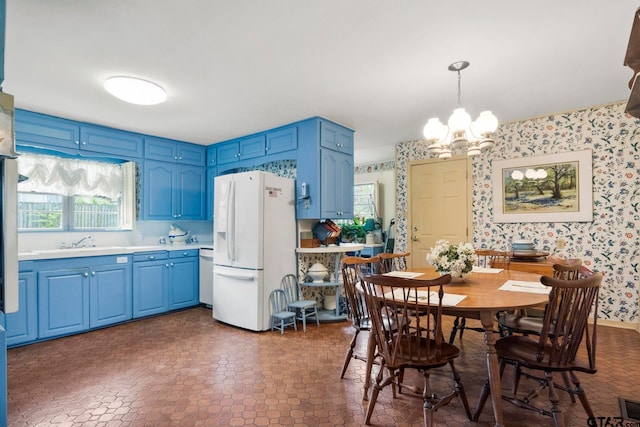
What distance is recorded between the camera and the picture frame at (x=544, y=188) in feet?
12.7

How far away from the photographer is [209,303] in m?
4.68

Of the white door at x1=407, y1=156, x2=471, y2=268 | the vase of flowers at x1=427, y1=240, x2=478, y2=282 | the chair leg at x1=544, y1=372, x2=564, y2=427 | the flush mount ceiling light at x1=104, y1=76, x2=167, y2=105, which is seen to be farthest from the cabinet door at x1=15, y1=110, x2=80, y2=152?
the chair leg at x1=544, y1=372, x2=564, y2=427

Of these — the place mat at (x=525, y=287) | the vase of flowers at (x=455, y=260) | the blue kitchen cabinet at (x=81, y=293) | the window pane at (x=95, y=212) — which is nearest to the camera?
the place mat at (x=525, y=287)

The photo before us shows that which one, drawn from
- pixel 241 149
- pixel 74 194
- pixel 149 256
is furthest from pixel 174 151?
pixel 149 256

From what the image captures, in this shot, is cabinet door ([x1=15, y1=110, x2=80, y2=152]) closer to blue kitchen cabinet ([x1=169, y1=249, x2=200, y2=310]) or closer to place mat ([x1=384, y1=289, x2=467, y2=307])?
blue kitchen cabinet ([x1=169, y1=249, x2=200, y2=310])

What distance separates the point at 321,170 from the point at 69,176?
3.20 meters

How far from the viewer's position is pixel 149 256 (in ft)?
14.0

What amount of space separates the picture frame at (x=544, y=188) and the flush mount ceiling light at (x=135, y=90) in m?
4.15

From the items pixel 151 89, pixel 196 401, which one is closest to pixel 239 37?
pixel 151 89

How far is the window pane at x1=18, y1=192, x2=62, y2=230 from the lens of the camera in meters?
3.85

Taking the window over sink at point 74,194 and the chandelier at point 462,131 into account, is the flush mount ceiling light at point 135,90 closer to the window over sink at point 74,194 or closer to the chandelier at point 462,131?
the window over sink at point 74,194

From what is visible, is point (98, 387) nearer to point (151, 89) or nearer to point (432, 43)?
point (151, 89)

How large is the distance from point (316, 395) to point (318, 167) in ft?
8.11

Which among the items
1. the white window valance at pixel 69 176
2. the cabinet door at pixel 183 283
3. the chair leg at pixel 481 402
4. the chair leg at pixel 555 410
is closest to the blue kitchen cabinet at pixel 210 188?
the cabinet door at pixel 183 283
